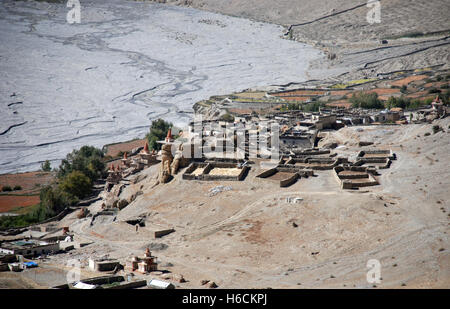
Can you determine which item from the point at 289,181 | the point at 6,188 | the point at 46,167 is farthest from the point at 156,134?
the point at 289,181

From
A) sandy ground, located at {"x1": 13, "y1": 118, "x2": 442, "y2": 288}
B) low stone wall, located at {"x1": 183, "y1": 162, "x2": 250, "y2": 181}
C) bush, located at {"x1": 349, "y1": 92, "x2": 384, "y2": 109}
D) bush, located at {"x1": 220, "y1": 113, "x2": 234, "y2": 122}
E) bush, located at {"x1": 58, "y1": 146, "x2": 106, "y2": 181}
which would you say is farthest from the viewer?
bush, located at {"x1": 349, "y1": 92, "x2": 384, "y2": 109}

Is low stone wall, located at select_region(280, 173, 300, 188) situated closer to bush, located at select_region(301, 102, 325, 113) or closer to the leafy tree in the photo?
the leafy tree

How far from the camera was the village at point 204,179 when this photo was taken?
79.6ft

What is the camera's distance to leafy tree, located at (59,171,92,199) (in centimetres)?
3847

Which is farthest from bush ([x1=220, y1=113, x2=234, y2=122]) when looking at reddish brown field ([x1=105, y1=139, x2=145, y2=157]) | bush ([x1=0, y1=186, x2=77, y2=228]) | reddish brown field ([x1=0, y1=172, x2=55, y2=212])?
bush ([x1=0, y1=186, x2=77, y2=228])

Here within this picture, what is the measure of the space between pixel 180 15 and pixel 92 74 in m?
35.7

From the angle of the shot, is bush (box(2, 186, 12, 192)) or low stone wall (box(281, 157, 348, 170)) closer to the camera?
low stone wall (box(281, 157, 348, 170))

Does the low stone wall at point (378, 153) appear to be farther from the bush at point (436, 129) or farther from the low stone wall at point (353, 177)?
the bush at point (436, 129)

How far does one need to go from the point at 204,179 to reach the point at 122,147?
24288mm

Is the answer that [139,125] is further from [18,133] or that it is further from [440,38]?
[440,38]

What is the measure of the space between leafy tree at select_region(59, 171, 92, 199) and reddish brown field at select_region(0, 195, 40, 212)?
360 centimetres

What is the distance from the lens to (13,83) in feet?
259

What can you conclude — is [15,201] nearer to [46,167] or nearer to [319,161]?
[46,167]

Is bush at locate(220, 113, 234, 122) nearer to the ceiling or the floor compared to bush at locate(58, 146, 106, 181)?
nearer to the ceiling
